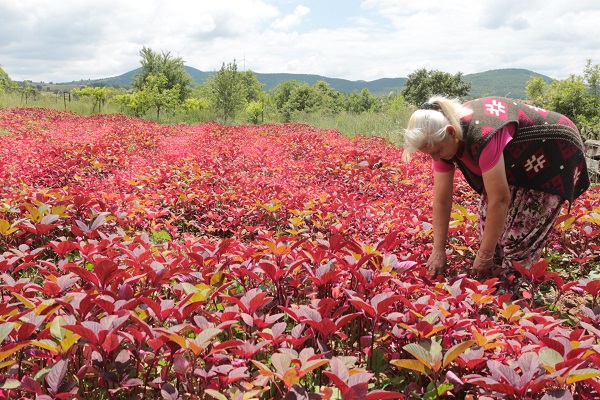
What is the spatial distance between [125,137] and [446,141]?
914 cm

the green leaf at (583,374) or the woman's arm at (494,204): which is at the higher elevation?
the woman's arm at (494,204)

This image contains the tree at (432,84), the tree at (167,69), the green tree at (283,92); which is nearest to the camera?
the tree at (167,69)

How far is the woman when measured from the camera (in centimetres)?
252

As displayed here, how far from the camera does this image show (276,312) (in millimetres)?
2230

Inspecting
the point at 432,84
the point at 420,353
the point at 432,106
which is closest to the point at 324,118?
the point at 432,106

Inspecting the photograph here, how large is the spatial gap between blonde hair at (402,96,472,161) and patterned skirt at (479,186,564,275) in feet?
2.50

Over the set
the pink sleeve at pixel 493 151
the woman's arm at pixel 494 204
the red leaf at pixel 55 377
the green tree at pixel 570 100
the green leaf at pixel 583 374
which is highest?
the green tree at pixel 570 100

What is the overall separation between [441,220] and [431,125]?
707mm

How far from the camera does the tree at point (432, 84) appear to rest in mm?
57688

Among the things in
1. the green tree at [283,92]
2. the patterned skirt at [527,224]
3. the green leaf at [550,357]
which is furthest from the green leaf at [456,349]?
the green tree at [283,92]

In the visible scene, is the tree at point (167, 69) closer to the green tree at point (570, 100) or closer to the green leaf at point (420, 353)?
the green tree at point (570, 100)

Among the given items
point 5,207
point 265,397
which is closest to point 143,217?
point 5,207

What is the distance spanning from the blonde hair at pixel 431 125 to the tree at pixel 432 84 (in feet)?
184

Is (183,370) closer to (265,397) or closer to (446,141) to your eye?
(265,397)
